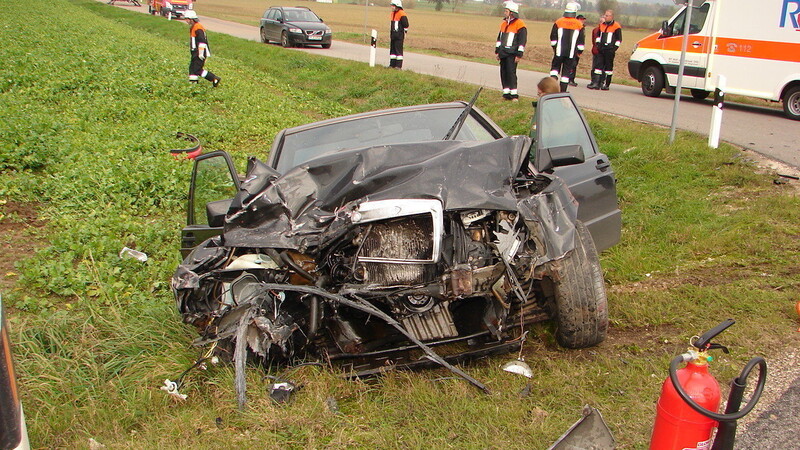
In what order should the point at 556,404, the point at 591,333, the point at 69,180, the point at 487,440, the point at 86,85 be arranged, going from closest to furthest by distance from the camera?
1. the point at 487,440
2. the point at 556,404
3. the point at 591,333
4. the point at 69,180
5. the point at 86,85

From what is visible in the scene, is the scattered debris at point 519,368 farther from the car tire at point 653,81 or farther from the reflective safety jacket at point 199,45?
the reflective safety jacket at point 199,45

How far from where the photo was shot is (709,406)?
108 inches

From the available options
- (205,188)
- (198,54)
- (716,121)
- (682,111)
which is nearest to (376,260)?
(205,188)

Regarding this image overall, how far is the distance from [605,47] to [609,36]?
0.26m

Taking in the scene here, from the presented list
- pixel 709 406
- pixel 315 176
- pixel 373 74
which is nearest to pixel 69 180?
pixel 315 176

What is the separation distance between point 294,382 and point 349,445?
0.58 m

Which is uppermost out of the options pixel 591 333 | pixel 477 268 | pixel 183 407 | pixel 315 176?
pixel 315 176

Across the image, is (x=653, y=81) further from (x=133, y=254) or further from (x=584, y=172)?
(x=133, y=254)

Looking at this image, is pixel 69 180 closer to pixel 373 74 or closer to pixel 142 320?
pixel 142 320

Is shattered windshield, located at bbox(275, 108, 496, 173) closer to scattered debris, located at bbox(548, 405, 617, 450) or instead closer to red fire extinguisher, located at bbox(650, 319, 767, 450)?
scattered debris, located at bbox(548, 405, 617, 450)

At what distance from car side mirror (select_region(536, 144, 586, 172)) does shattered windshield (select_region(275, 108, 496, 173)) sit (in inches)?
20.3

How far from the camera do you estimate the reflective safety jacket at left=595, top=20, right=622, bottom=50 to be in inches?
625

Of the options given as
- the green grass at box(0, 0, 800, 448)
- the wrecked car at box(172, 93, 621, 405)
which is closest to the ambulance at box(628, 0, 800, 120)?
the green grass at box(0, 0, 800, 448)

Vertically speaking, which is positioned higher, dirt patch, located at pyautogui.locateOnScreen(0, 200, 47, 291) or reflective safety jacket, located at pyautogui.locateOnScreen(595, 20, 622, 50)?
reflective safety jacket, located at pyautogui.locateOnScreen(595, 20, 622, 50)
